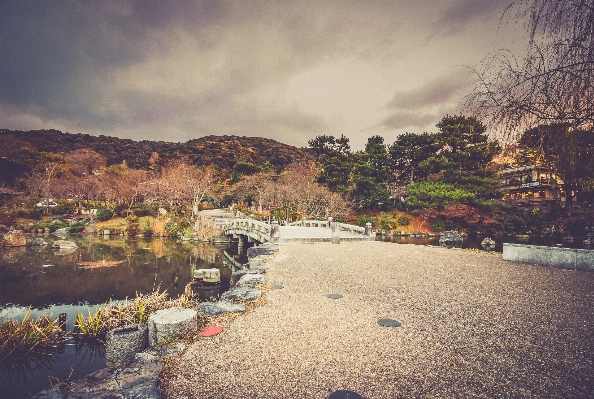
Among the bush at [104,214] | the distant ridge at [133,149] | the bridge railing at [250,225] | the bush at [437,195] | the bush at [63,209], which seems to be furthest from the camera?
the distant ridge at [133,149]

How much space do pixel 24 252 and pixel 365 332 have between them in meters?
21.7

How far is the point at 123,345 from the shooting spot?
4324mm

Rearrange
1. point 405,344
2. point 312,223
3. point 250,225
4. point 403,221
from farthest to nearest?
point 403,221
point 312,223
point 250,225
point 405,344

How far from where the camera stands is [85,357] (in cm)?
561

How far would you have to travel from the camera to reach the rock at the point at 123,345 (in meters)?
4.26

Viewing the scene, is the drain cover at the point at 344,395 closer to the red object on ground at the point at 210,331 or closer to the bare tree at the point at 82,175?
the red object on ground at the point at 210,331

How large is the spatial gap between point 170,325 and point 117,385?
113 cm

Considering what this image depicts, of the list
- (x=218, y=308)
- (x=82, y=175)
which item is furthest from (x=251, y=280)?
(x=82, y=175)

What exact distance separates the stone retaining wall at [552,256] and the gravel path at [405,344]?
1.95 meters

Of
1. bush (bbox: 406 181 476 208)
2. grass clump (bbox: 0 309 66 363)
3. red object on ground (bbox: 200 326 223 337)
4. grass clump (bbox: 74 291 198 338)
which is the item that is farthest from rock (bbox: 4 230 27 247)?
bush (bbox: 406 181 476 208)

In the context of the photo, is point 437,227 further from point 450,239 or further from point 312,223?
point 312,223

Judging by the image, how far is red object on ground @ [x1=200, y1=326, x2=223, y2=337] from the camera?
4.07m

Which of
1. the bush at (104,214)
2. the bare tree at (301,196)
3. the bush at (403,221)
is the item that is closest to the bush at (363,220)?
the bare tree at (301,196)

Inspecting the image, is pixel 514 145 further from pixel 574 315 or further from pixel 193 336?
pixel 193 336
